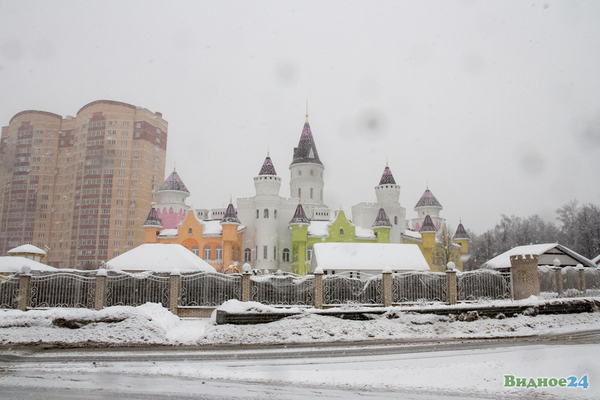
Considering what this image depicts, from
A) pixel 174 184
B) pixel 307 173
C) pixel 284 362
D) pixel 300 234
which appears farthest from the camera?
pixel 307 173

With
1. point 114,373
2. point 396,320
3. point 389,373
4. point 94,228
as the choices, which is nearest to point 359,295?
point 396,320

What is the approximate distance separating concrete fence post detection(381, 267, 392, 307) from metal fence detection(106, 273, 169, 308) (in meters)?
8.55

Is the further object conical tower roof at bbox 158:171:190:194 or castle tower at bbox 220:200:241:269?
conical tower roof at bbox 158:171:190:194

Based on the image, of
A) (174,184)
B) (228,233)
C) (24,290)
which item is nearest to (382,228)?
(228,233)

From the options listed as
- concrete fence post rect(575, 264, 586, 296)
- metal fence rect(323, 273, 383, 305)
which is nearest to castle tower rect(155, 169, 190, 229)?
metal fence rect(323, 273, 383, 305)

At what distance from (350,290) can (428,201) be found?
132 feet

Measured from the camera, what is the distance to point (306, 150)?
53469 mm

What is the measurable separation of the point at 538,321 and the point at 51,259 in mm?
81145

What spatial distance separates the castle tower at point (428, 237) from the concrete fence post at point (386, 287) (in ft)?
89.4

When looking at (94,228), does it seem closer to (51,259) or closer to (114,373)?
(51,259)

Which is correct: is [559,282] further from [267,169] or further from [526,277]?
[267,169]

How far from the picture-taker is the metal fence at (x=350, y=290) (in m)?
18.2

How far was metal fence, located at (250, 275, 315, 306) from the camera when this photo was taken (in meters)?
18.1

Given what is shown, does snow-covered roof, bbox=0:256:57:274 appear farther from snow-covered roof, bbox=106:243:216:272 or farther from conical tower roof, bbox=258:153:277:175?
Answer: conical tower roof, bbox=258:153:277:175
